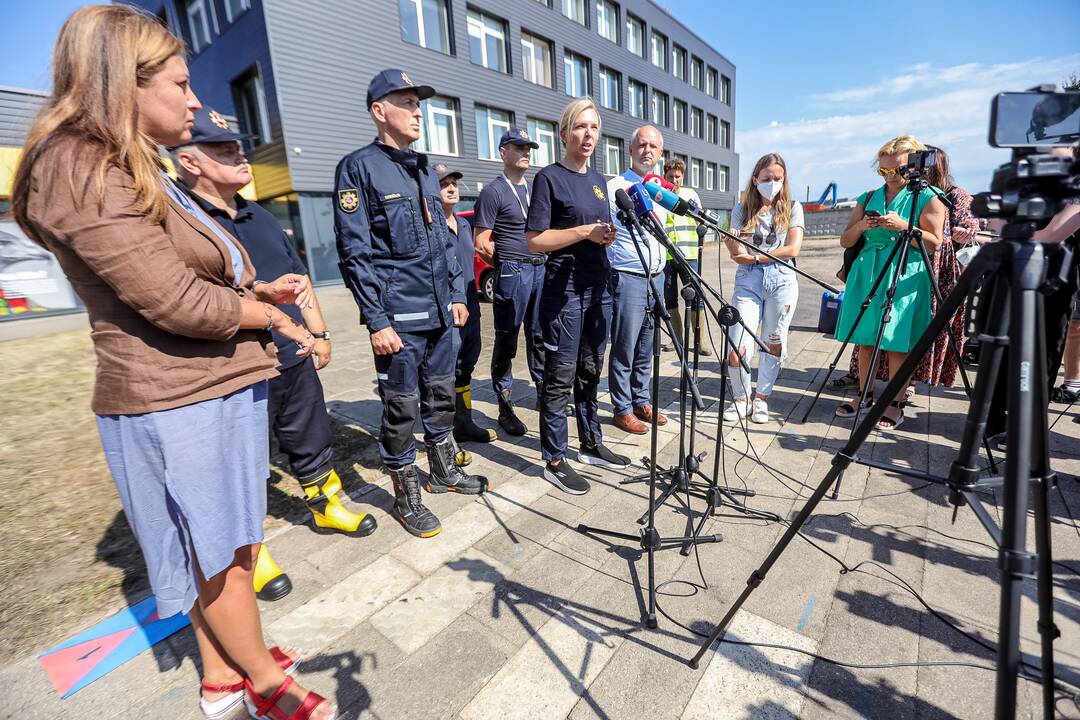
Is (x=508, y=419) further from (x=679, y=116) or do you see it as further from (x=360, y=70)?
(x=679, y=116)

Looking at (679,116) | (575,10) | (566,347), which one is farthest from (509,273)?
(679,116)

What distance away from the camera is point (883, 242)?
141 inches

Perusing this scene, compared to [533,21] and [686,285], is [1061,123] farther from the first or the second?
[533,21]

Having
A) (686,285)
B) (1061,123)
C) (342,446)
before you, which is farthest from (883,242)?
(342,446)

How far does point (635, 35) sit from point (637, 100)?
3007 millimetres

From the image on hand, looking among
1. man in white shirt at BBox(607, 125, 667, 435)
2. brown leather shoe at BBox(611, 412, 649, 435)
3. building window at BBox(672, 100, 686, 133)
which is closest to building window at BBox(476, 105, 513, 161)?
building window at BBox(672, 100, 686, 133)

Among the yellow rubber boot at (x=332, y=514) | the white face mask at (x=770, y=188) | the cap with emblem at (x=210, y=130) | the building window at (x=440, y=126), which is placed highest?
the building window at (x=440, y=126)

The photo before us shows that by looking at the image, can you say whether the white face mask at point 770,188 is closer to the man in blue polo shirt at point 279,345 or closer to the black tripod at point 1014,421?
the black tripod at point 1014,421

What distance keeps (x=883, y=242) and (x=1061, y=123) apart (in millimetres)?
2848

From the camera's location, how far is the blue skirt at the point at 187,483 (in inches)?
51.2

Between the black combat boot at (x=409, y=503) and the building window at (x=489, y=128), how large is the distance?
16.1 meters

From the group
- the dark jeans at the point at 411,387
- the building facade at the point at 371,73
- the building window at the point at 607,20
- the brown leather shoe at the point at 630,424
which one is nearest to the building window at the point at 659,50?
the building facade at the point at 371,73

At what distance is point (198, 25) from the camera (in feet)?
49.5

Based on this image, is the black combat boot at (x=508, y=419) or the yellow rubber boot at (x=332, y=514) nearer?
the yellow rubber boot at (x=332, y=514)
